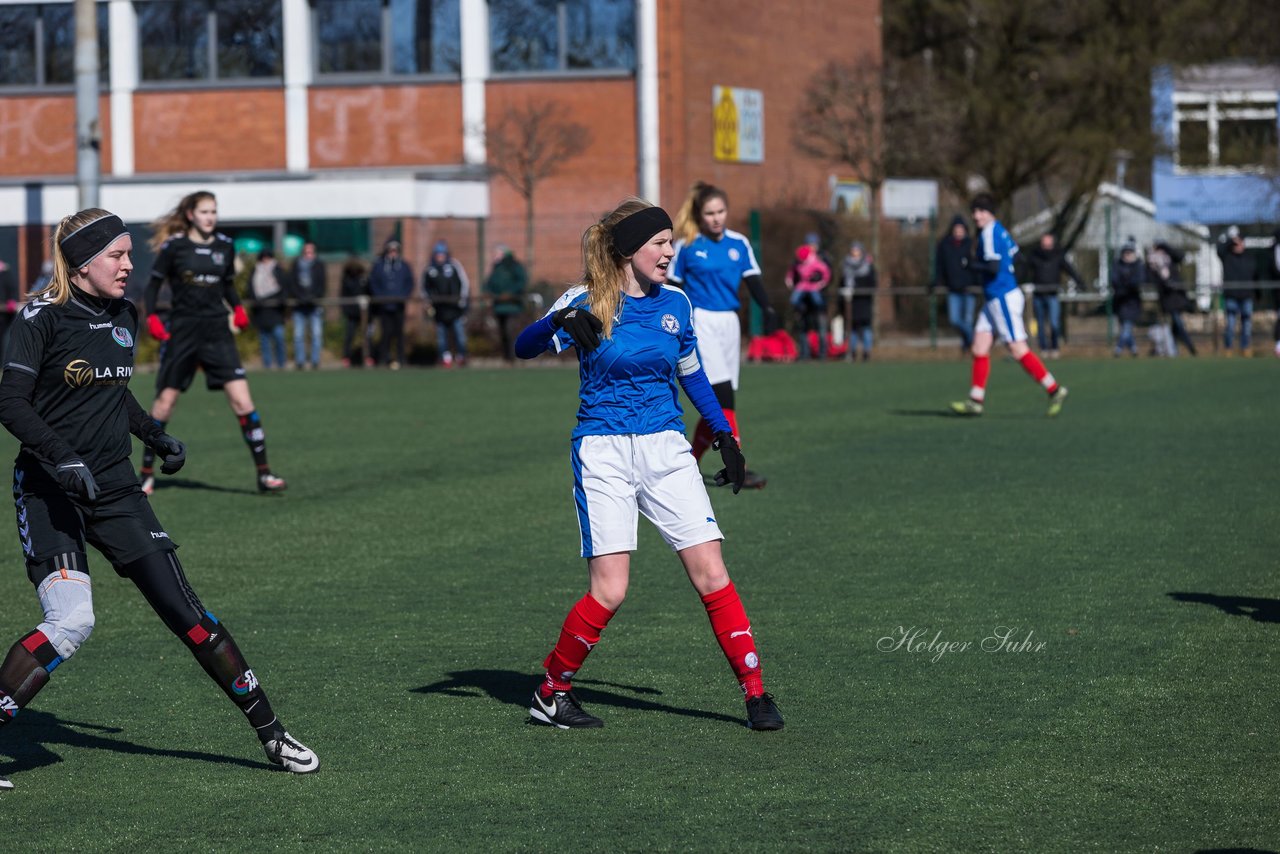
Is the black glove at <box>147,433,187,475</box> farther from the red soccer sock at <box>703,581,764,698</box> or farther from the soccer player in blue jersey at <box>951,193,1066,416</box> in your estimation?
the soccer player in blue jersey at <box>951,193,1066,416</box>

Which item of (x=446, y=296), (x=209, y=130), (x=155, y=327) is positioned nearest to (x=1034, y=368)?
(x=155, y=327)

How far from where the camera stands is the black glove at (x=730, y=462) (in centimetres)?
674

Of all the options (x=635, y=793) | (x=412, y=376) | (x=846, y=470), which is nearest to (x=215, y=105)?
(x=412, y=376)

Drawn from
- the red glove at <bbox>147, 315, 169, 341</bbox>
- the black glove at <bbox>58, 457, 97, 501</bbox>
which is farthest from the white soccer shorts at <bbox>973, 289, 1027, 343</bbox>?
the black glove at <bbox>58, 457, 97, 501</bbox>

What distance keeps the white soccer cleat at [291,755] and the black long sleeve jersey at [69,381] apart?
1.04m

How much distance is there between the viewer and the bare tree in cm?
3538

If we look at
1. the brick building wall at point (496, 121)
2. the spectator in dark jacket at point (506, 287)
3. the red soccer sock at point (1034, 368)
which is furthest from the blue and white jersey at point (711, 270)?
the brick building wall at point (496, 121)

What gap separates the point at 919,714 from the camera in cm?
689

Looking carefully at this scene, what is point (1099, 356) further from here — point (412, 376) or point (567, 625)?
point (567, 625)

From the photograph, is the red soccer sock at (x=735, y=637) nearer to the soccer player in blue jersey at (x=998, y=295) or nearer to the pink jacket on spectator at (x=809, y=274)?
the soccer player in blue jersey at (x=998, y=295)

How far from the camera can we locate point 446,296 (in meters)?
30.2

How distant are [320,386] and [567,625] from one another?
64.5ft

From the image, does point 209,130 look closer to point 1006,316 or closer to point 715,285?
point 1006,316

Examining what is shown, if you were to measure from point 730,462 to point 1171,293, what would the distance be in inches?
929
